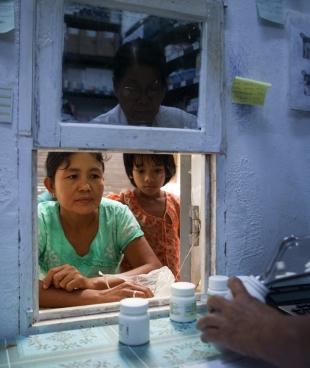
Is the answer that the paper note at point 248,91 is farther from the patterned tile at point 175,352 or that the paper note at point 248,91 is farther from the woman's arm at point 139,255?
the woman's arm at point 139,255

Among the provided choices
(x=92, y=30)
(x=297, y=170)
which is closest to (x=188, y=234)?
(x=297, y=170)

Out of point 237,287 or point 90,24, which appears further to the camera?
point 90,24

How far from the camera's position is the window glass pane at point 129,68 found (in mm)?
886

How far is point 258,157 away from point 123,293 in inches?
20.6

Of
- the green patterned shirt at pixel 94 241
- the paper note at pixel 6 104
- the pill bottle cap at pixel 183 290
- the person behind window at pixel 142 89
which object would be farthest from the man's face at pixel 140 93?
the green patterned shirt at pixel 94 241

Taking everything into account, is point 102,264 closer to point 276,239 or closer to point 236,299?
point 276,239

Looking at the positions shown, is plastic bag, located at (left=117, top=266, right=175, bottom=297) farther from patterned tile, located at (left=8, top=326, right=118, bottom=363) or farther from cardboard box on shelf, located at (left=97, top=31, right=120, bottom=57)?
cardboard box on shelf, located at (left=97, top=31, right=120, bottom=57)

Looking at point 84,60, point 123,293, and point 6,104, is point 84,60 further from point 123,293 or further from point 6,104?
point 123,293

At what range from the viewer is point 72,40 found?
89 cm

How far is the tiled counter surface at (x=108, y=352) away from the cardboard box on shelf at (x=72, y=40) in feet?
2.07

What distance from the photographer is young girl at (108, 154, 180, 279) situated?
1843 millimetres

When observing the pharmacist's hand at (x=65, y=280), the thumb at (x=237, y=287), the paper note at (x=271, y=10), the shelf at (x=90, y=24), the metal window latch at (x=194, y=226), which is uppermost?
the paper note at (x=271, y=10)

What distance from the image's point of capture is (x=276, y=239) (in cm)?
110

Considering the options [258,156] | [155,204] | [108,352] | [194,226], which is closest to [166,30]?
[258,156]
